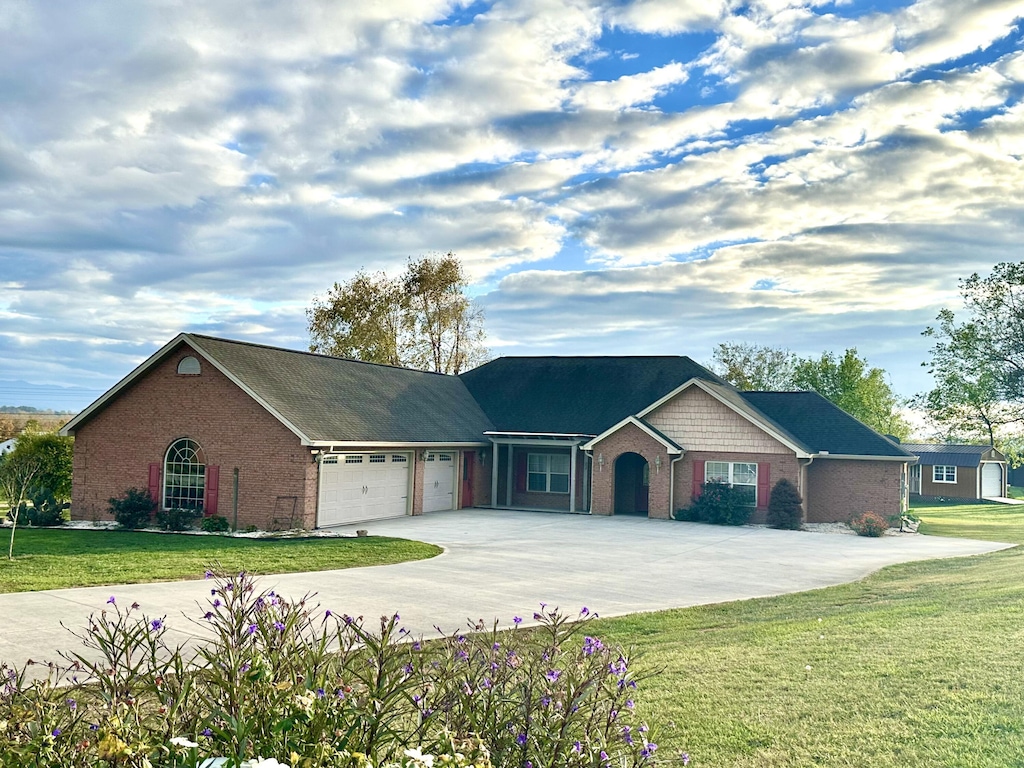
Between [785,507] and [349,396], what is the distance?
14.8 metres

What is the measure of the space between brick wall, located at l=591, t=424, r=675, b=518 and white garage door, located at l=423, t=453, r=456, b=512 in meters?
5.18

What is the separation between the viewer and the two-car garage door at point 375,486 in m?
25.1

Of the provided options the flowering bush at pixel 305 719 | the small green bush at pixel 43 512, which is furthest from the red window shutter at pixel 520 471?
the flowering bush at pixel 305 719

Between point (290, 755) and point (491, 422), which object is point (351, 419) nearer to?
point (491, 422)

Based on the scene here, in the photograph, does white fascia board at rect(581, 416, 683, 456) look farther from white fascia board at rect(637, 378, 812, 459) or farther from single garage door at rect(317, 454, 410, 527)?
single garage door at rect(317, 454, 410, 527)

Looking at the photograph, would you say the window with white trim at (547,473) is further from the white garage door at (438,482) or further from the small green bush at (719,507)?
the small green bush at (719,507)

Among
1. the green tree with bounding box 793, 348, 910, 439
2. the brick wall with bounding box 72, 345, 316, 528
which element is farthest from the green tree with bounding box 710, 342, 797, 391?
the brick wall with bounding box 72, 345, 316, 528

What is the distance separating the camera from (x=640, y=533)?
83.3 feet

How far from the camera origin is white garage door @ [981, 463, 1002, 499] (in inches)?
2100

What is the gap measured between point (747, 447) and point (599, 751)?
26.2 meters

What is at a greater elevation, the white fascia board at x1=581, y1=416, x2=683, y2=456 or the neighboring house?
the white fascia board at x1=581, y1=416, x2=683, y2=456

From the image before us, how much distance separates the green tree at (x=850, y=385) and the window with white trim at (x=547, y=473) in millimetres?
26615

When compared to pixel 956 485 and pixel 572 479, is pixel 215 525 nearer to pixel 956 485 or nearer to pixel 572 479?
pixel 572 479

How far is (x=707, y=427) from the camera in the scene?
30.0 metres
